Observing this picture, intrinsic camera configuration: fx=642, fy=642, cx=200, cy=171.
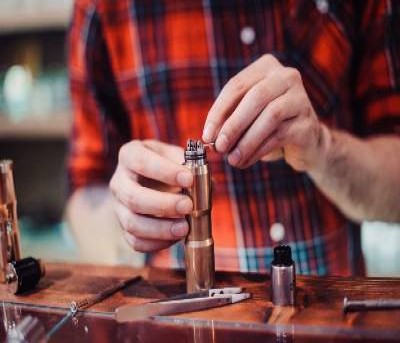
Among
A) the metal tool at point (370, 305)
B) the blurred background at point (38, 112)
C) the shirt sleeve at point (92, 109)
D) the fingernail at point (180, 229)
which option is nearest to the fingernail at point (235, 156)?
the fingernail at point (180, 229)

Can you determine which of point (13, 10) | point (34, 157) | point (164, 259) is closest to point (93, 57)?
point (164, 259)

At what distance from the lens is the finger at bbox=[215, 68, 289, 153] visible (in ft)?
2.63

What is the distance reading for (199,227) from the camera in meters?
0.81

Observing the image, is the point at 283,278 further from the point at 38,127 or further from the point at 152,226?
the point at 38,127

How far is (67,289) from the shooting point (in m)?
0.90

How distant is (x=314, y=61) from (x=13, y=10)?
49.3 inches

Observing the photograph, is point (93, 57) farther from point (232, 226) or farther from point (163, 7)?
point (232, 226)

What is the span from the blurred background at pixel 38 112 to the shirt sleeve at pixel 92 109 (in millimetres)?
584

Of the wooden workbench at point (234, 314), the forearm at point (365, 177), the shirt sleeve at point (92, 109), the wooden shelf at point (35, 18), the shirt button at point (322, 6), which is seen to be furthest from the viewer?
the wooden shelf at point (35, 18)

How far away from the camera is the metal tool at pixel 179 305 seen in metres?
0.77

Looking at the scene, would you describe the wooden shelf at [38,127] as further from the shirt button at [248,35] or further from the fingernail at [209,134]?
the fingernail at [209,134]

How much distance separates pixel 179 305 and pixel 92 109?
774 millimetres

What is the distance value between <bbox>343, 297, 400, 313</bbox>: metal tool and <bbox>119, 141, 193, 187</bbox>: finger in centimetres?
24

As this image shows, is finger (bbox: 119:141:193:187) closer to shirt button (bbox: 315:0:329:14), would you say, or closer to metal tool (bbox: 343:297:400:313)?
metal tool (bbox: 343:297:400:313)
